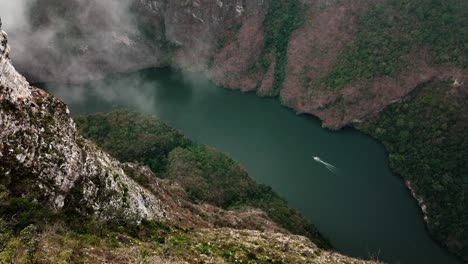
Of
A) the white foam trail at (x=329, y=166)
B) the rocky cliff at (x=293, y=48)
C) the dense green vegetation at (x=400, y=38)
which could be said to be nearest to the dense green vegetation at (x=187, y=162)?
the white foam trail at (x=329, y=166)

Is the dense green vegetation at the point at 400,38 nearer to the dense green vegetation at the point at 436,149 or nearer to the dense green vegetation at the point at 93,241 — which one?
the dense green vegetation at the point at 436,149

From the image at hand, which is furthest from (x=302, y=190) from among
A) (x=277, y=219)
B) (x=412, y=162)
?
(x=412, y=162)

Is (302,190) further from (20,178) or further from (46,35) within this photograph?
(46,35)

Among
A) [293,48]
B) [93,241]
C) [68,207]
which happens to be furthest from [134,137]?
[93,241]

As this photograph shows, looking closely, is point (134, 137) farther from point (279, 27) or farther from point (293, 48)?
point (279, 27)

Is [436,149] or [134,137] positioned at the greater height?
[436,149]

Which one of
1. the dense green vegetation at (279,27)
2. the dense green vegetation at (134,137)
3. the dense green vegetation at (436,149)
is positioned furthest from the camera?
the dense green vegetation at (279,27)

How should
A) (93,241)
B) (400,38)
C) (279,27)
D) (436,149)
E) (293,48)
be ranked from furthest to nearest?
1. (279,27)
2. (293,48)
3. (400,38)
4. (436,149)
5. (93,241)
